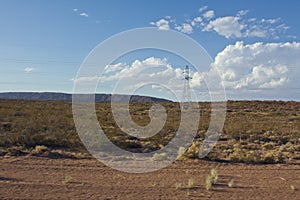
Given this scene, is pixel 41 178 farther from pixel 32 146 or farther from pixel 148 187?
pixel 32 146

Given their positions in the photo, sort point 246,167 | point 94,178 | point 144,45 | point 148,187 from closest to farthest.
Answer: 1. point 148,187
2. point 94,178
3. point 144,45
4. point 246,167

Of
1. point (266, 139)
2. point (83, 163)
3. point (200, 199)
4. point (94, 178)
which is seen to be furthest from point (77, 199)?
point (266, 139)

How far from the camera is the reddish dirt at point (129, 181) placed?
366 inches

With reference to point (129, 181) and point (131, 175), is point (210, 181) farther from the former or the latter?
point (131, 175)

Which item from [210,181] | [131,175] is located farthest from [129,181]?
[210,181]

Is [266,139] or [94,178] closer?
A: [94,178]

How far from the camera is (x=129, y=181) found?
1073cm

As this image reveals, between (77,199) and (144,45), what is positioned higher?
(144,45)

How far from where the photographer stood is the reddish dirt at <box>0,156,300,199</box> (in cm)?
930

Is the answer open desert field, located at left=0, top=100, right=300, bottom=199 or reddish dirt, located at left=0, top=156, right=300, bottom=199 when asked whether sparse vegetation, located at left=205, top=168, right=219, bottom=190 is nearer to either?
open desert field, located at left=0, top=100, right=300, bottom=199

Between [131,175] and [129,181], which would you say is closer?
[129,181]

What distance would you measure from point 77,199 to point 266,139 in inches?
660

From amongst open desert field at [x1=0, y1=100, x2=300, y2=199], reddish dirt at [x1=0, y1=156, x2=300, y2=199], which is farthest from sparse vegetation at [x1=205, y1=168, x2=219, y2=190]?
reddish dirt at [x1=0, y1=156, x2=300, y2=199]

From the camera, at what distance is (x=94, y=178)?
425 inches
